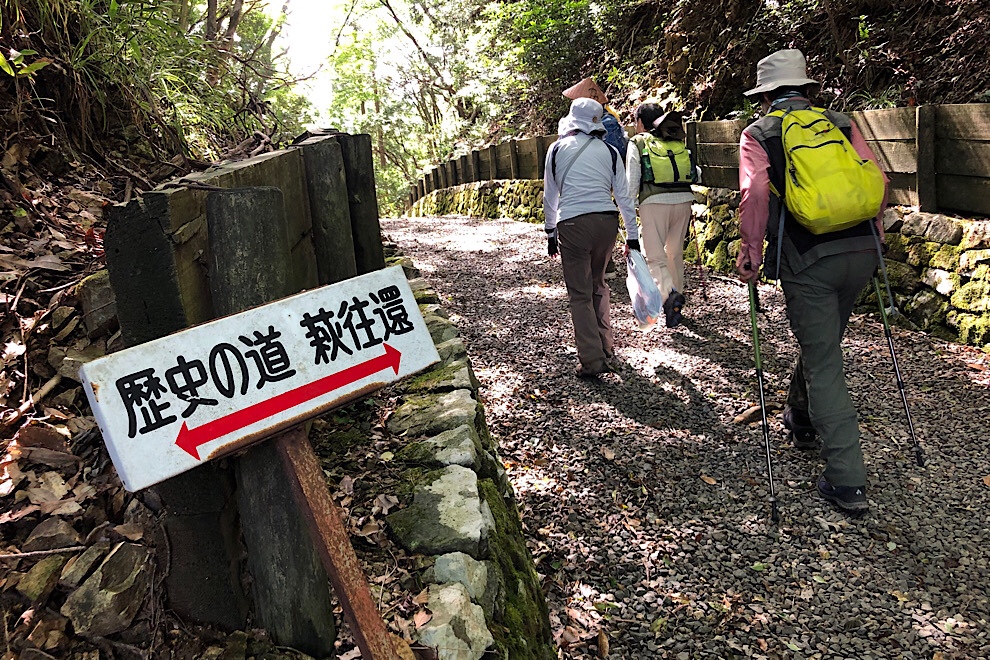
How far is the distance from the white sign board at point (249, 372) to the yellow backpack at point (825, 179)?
7.68ft

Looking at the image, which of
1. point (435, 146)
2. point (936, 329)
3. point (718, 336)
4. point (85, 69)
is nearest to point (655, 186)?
point (718, 336)

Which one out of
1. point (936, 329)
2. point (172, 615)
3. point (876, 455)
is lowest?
point (876, 455)

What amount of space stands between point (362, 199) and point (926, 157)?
170 inches

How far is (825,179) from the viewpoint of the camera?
327 centimetres

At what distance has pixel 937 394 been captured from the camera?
4.48 m

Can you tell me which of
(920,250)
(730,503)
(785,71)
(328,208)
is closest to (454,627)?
(328,208)

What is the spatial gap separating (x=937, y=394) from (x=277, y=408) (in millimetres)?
4494

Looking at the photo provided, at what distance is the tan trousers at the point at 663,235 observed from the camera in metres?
5.72

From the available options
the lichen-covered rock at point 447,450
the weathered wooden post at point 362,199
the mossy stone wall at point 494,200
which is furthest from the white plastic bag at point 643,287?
the mossy stone wall at point 494,200

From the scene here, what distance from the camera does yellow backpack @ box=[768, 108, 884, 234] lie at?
325cm

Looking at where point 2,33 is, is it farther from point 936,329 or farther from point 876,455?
point 936,329

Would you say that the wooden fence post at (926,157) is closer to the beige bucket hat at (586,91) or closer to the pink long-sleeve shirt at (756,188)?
the pink long-sleeve shirt at (756,188)

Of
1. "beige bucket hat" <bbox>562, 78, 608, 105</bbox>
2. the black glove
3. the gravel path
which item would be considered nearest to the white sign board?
the gravel path

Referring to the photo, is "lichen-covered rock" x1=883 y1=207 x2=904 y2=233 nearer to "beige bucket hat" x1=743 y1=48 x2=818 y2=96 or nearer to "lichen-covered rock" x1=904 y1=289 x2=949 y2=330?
"lichen-covered rock" x1=904 y1=289 x2=949 y2=330
